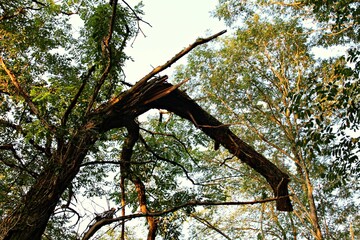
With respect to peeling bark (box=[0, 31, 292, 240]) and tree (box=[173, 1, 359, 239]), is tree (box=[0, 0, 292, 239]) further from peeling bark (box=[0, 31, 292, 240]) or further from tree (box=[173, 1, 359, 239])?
tree (box=[173, 1, 359, 239])

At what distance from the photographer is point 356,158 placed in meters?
3.38

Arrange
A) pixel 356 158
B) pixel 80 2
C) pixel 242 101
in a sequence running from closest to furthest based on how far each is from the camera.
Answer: pixel 356 158, pixel 80 2, pixel 242 101

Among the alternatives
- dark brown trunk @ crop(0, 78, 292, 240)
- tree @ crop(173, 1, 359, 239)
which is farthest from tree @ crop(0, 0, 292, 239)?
tree @ crop(173, 1, 359, 239)

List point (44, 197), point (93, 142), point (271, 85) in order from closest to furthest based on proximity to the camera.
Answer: point (44, 197)
point (93, 142)
point (271, 85)

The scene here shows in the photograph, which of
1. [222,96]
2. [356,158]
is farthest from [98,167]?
[222,96]

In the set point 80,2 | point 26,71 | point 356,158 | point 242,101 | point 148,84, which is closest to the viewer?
point 148,84

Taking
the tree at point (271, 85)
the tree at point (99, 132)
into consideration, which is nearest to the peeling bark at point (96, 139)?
the tree at point (99, 132)

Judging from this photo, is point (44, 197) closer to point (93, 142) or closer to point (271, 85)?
point (93, 142)

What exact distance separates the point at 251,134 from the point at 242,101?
3.53ft

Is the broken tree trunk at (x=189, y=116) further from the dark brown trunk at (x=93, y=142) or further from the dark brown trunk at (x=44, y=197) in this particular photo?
the dark brown trunk at (x=44, y=197)

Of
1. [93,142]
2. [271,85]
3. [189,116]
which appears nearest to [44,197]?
[93,142]

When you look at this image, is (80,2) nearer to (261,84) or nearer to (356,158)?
(356,158)

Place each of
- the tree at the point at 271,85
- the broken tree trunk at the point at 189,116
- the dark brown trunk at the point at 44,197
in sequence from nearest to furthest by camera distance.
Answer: the dark brown trunk at the point at 44,197, the broken tree trunk at the point at 189,116, the tree at the point at 271,85

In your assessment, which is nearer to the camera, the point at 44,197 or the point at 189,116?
the point at 44,197
